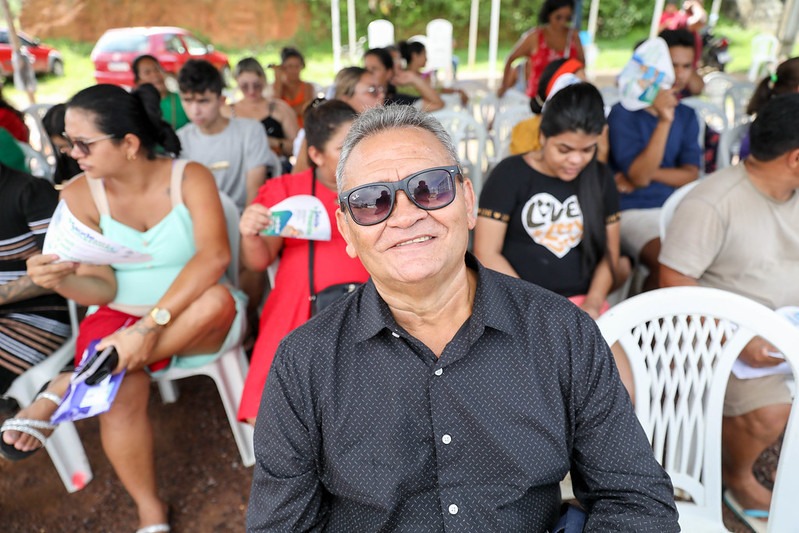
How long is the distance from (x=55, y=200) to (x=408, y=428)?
1.94 meters

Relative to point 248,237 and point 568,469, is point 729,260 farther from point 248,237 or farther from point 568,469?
point 248,237

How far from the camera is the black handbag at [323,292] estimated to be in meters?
2.17

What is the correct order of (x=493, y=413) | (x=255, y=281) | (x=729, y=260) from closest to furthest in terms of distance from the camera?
(x=493, y=413), (x=729, y=260), (x=255, y=281)

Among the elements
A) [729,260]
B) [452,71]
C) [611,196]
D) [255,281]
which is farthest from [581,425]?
[452,71]

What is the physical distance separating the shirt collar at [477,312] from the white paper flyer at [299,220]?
32.8 inches

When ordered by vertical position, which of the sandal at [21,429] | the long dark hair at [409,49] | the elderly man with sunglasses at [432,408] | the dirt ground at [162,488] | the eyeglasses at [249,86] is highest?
the long dark hair at [409,49]

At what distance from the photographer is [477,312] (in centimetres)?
128

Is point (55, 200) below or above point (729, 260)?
above

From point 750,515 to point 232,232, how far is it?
249 centimetres

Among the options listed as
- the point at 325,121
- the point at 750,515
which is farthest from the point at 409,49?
the point at 750,515

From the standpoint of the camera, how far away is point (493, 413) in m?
1.23

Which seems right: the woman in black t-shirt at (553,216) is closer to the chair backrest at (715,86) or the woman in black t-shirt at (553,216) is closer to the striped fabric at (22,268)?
the striped fabric at (22,268)

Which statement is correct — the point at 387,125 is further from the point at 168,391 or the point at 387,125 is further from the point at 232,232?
the point at 168,391

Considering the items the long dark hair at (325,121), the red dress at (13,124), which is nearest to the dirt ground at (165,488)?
the long dark hair at (325,121)
